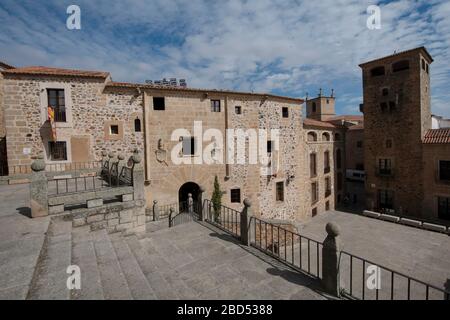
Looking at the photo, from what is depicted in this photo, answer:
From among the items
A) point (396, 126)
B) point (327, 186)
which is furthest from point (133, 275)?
point (396, 126)

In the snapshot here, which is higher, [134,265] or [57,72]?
[57,72]

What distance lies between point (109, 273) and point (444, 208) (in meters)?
23.7

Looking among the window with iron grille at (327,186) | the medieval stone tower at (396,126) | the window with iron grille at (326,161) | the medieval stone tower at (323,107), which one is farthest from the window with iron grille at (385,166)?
the medieval stone tower at (323,107)

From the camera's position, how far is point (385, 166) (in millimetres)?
20375

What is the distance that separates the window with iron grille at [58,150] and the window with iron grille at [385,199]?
25581 mm

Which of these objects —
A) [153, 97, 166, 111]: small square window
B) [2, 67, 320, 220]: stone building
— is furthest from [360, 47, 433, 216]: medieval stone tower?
[153, 97, 166, 111]: small square window

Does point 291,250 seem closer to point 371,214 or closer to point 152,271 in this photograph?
point 152,271

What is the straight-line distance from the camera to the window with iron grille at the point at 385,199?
2023cm

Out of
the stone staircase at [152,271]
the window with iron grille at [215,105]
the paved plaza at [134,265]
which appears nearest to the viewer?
the paved plaza at [134,265]

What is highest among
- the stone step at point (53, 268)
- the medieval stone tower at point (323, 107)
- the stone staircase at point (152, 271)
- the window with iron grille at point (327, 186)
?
the medieval stone tower at point (323, 107)

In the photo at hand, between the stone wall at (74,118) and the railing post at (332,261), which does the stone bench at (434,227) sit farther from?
the stone wall at (74,118)

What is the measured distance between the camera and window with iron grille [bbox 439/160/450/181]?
55.6ft
